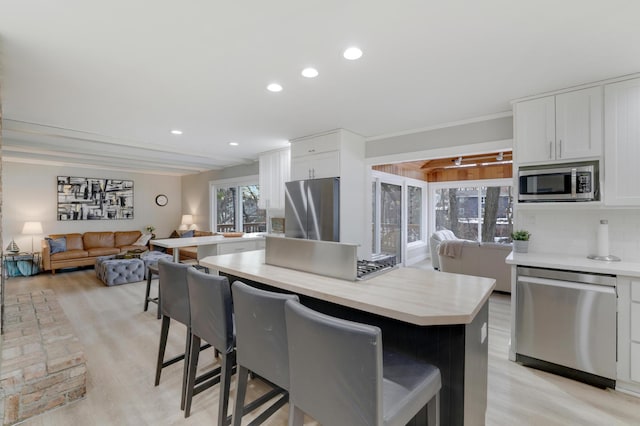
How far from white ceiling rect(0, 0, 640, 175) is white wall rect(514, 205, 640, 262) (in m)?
1.17

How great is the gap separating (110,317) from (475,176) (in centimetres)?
737

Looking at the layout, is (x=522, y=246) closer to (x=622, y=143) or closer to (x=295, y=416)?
(x=622, y=143)

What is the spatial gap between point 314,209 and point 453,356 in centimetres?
291

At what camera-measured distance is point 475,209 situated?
697 cm

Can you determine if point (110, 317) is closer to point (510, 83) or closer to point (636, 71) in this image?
point (510, 83)

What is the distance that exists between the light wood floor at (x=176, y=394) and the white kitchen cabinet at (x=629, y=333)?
0.42ft

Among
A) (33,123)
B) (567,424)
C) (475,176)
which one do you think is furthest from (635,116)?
(33,123)

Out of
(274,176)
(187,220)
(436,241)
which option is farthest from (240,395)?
(187,220)

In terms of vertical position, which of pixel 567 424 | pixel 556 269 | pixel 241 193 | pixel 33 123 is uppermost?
pixel 33 123

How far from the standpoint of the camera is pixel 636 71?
89.0 inches

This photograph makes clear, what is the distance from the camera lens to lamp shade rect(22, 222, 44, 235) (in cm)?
595

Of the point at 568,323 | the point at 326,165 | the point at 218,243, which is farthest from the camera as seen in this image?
the point at 218,243

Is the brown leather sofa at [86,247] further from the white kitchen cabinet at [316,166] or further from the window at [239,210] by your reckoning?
the white kitchen cabinet at [316,166]

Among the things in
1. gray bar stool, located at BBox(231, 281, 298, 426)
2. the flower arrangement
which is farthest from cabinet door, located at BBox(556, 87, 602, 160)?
gray bar stool, located at BBox(231, 281, 298, 426)
